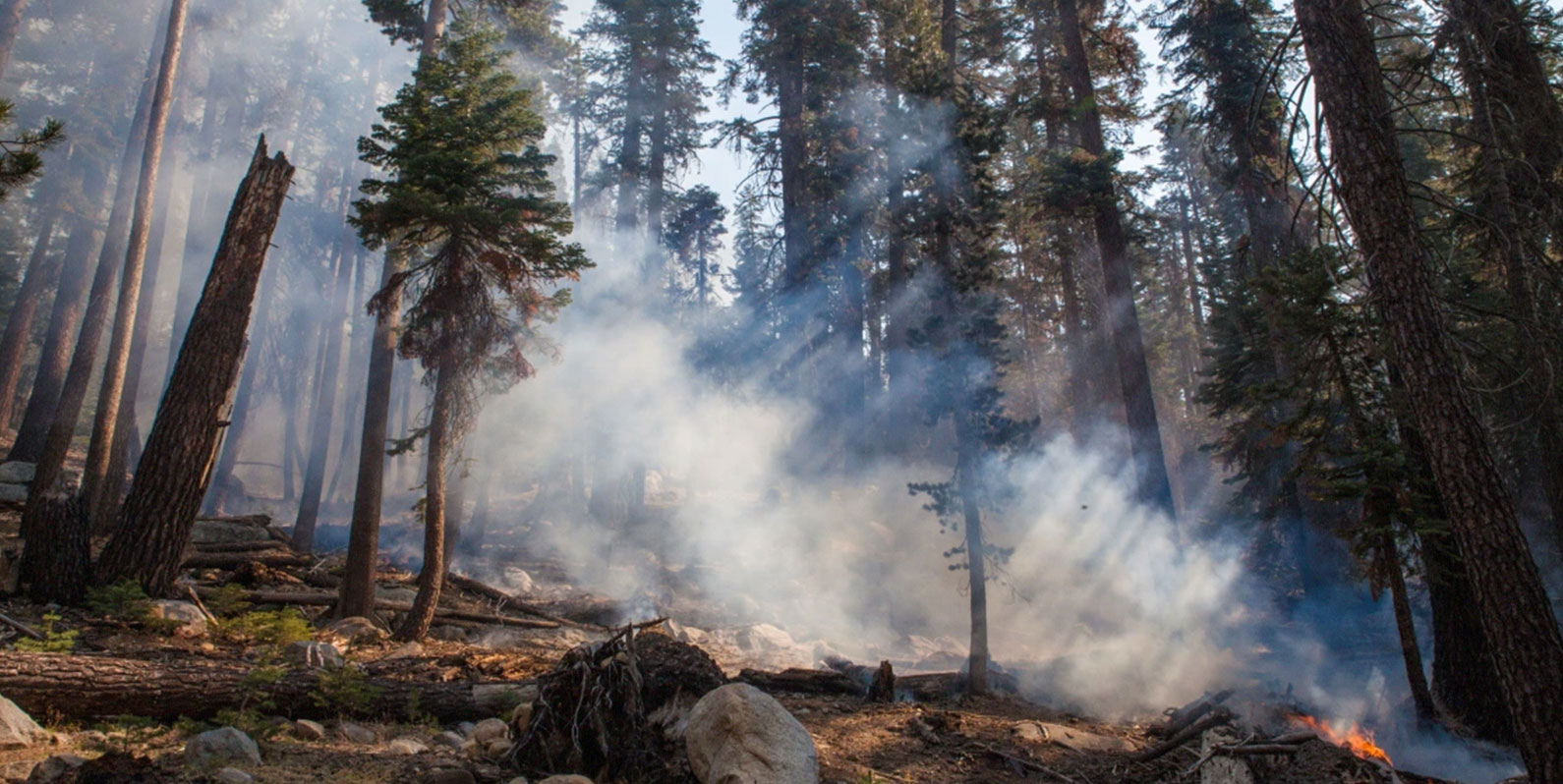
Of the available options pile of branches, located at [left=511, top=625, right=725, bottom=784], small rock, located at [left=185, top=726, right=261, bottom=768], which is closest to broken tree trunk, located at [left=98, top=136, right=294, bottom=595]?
small rock, located at [left=185, top=726, right=261, bottom=768]

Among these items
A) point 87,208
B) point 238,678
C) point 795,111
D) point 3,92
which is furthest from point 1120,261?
point 3,92

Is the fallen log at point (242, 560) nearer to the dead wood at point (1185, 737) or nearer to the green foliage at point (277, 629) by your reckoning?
the green foliage at point (277, 629)

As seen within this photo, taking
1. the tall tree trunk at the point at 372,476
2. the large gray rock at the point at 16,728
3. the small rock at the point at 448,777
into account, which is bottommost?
the small rock at the point at 448,777

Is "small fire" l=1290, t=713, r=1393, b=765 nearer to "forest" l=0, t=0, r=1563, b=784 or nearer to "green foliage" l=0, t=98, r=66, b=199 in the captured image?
"forest" l=0, t=0, r=1563, b=784

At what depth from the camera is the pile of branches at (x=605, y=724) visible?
5.04 meters

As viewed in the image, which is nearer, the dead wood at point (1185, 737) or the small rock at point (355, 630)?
the dead wood at point (1185, 737)

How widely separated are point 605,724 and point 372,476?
816cm

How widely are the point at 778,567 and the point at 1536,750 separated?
18.3 meters

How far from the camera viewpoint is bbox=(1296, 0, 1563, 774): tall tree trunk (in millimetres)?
5387

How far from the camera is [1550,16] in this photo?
29.3 ft

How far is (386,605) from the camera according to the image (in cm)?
1164

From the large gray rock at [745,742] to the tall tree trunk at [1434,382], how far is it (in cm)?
529

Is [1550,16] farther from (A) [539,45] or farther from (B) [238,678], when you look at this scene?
(A) [539,45]

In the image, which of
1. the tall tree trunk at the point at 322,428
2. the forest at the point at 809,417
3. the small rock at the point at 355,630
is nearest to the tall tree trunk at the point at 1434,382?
the forest at the point at 809,417
